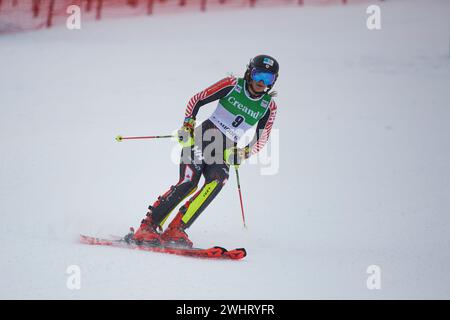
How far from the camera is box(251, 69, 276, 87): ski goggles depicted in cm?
549

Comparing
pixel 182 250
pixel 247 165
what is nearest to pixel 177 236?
pixel 182 250

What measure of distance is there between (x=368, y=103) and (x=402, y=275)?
6.14 meters

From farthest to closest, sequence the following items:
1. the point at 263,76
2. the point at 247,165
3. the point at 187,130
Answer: the point at 247,165, the point at 187,130, the point at 263,76

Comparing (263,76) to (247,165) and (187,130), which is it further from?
(247,165)

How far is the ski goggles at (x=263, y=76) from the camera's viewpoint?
18.0 ft

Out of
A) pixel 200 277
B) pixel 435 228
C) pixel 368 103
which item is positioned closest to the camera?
pixel 200 277

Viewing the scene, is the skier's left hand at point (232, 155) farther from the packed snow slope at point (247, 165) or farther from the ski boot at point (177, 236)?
the packed snow slope at point (247, 165)

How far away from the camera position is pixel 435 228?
7000 millimetres

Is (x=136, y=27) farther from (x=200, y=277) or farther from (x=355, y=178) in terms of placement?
(x=200, y=277)

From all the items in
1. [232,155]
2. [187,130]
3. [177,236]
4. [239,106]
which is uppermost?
[239,106]

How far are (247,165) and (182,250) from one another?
139 inches

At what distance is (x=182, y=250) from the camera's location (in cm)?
554

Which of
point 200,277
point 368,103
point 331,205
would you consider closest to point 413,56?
point 368,103

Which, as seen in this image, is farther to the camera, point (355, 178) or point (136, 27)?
point (136, 27)
